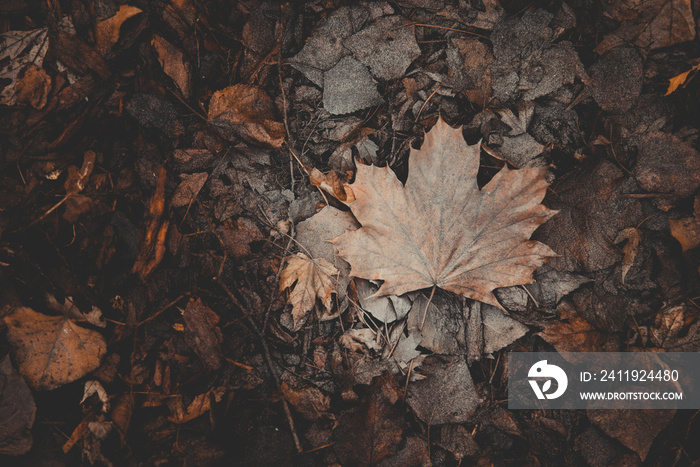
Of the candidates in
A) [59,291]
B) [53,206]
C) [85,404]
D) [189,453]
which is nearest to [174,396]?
[189,453]

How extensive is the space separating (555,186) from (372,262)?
3.83 feet

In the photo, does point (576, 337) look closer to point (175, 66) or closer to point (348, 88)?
point (348, 88)

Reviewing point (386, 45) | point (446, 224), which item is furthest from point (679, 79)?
point (386, 45)

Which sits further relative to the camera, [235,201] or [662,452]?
[235,201]

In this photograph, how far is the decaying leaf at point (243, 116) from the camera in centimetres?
212

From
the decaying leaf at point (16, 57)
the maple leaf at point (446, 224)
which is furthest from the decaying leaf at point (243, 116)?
the decaying leaf at point (16, 57)

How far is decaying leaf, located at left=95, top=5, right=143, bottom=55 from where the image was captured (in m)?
2.09

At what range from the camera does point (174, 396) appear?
2100mm

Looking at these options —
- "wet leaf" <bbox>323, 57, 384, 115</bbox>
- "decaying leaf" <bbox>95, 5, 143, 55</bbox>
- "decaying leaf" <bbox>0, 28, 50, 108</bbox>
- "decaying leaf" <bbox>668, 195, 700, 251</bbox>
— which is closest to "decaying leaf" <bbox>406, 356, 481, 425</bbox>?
"decaying leaf" <bbox>668, 195, 700, 251</bbox>

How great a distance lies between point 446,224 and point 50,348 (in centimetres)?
232

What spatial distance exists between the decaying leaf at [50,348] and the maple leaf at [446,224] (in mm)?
1546

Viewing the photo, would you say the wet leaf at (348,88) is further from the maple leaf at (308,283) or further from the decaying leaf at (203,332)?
the decaying leaf at (203,332)

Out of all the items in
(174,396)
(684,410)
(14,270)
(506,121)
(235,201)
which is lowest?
(684,410)

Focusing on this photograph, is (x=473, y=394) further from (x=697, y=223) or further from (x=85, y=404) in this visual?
(x=85, y=404)
